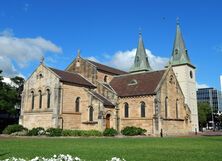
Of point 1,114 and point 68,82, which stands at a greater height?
point 68,82

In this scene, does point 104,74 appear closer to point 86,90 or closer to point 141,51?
point 86,90

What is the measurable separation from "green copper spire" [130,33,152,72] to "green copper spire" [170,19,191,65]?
21.2ft

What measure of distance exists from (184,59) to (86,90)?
30.2m

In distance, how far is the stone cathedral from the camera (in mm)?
42000

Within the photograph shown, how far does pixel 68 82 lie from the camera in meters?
43.2

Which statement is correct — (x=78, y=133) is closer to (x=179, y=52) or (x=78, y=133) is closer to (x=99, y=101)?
(x=99, y=101)

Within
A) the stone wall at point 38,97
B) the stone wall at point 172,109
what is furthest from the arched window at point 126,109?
the stone wall at point 38,97

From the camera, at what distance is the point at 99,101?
42531 millimetres

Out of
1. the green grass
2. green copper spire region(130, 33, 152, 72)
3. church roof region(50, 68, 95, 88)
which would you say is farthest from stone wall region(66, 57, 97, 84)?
the green grass

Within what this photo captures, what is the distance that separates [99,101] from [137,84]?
837cm

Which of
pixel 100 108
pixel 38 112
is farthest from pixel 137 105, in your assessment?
pixel 38 112

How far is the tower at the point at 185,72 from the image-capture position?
6412 cm

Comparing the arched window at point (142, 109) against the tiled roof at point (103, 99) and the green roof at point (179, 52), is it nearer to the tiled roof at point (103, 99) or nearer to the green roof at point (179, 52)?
the tiled roof at point (103, 99)

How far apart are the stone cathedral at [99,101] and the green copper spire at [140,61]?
17613 millimetres
